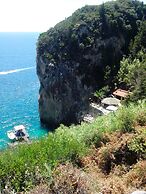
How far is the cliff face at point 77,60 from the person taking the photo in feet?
229

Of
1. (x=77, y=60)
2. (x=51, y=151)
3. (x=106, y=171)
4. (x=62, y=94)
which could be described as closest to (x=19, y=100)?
(x=62, y=94)

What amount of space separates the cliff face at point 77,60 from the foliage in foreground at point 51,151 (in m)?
54.5

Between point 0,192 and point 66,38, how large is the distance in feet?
215

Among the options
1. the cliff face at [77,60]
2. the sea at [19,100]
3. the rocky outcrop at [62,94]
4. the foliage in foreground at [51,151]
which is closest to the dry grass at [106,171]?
the foliage in foreground at [51,151]

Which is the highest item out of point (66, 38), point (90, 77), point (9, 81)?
point (66, 38)

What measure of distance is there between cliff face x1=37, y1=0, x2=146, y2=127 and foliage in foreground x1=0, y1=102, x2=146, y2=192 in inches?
2146

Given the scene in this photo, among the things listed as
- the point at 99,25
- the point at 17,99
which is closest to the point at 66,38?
the point at 99,25

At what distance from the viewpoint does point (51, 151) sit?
32.0 feet

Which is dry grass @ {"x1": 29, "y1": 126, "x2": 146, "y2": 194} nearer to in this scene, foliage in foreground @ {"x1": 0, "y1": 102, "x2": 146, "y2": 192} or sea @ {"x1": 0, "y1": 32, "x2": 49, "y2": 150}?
foliage in foreground @ {"x1": 0, "y1": 102, "x2": 146, "y2": 192}

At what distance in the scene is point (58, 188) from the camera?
26.1 feet

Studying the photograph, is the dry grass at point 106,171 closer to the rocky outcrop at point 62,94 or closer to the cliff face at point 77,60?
the cliff face at point 77,60

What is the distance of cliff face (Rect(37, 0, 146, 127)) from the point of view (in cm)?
6981

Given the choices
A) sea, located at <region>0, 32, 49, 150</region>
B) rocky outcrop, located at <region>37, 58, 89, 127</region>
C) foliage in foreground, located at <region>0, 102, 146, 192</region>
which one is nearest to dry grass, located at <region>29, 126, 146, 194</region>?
foliage in foreground, located at <region>0, 102, 146, 192</region>

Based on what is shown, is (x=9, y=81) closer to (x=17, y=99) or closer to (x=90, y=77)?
(x=17, y=99)
